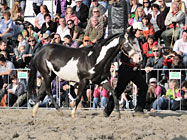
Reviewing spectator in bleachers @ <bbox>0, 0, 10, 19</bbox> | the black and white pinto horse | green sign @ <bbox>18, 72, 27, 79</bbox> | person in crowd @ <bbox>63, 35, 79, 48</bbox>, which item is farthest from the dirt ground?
spectator in bleachers @ <bbox>0, 0, 10, 19</bbox>

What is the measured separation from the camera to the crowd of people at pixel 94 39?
11812mm

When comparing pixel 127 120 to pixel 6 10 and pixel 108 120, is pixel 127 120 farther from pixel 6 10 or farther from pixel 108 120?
pixel 6 10

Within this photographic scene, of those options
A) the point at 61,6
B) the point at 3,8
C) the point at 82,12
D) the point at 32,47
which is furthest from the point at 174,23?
the point at 3,8

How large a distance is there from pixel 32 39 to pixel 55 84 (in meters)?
2.28

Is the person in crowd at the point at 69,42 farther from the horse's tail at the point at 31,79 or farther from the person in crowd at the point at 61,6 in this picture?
Result: the horse's tail at the point at 31,79

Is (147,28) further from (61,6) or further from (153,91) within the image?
(61,6)

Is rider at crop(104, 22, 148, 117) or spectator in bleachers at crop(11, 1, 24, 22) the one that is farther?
spectator in bleachers at crop(11, 1, 24, 22)

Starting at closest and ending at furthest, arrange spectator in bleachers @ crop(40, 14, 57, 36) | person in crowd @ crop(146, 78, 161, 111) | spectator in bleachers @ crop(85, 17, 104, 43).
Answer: person in crowd @ crop(146, 78, 161, 111) → spectator in bleachers @ crop(85, 17, 104, 43) → spectator in bleachers @ crop(40, 14, 57, 36)

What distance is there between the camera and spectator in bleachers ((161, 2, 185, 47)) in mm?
13309

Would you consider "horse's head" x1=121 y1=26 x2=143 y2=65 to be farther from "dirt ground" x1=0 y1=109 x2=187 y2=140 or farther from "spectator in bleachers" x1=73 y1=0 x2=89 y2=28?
"spectator in bleachers" x1=73 y1=0 x2=89 y2=28

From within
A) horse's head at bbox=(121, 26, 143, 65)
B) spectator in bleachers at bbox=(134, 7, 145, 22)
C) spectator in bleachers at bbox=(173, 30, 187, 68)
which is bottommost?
horse's head at bbox=(121, 26, 143, 65)

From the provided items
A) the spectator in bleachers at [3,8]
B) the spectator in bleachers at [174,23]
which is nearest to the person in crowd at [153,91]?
the spectator in bleachers at [174,23]

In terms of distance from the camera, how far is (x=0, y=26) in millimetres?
16453

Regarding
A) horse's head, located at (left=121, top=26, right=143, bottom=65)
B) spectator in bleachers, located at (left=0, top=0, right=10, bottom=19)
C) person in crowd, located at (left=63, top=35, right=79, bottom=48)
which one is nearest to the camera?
horse's head, located at (left=121, top=26, right=143, bottom=65)
